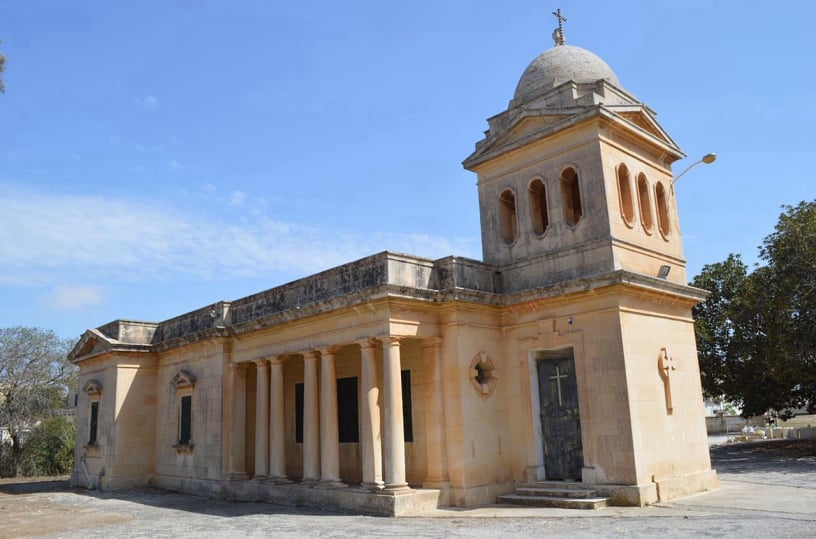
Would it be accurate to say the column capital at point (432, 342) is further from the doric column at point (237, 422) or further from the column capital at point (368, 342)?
the doric column at point (237, 422)

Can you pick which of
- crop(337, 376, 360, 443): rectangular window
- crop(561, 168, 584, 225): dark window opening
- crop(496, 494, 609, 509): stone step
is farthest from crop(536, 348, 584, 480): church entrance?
crop(337, 376, 360, 443): rectangular window

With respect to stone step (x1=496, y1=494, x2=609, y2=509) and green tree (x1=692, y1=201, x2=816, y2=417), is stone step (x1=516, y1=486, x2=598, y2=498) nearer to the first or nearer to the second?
stone step (x1=496, y1=494, x2=609, y2=509)

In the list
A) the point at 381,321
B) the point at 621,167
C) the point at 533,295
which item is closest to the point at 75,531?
the point at 381,321

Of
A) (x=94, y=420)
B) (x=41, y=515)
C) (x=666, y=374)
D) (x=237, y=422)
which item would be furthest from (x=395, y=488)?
(x=94, y=420)

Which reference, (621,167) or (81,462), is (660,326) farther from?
(81,462)

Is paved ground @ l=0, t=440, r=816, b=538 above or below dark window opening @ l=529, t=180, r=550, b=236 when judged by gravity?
below

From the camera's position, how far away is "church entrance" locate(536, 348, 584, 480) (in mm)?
14844

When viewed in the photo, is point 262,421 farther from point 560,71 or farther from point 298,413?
point 560,71

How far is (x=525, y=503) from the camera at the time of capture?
1414 centimetres

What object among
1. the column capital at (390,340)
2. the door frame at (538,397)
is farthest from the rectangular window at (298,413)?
the door frame at (538,397)

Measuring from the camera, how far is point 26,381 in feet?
113

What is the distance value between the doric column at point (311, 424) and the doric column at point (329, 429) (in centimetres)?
30

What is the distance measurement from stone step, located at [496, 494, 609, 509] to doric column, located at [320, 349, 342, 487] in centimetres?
393

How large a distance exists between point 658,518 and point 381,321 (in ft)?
22.1
